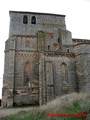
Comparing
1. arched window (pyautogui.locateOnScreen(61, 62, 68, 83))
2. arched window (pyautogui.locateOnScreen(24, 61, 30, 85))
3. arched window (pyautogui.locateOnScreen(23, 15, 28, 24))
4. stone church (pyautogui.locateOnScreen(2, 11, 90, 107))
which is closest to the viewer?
stone church (pyautogui.locateOnScreen(2, 11, 90, 107))

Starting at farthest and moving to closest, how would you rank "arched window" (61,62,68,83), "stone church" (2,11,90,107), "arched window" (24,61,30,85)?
"arched window" (24,61,30,85)
"arched window" (61,62,68,83)
"stone church" (2,11,90,107)

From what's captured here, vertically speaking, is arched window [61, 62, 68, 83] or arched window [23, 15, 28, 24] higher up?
arched window [23, 15, 28, 24]

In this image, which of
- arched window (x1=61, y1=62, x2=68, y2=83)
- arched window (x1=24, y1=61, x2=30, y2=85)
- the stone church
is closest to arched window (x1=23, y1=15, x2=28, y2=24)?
the stone church

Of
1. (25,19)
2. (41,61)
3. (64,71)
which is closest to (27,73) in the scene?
(41,61)

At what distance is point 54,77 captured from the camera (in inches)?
1059

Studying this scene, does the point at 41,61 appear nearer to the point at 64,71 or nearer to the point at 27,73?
the point at 64,71

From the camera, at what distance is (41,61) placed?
90.1ft

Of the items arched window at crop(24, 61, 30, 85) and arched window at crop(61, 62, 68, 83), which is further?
arched window at crop(24, 61, 30, 85)

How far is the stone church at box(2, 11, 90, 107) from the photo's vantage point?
2672cm

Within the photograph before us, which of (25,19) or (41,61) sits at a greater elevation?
(25,19)

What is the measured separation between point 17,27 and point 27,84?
11.2 meters

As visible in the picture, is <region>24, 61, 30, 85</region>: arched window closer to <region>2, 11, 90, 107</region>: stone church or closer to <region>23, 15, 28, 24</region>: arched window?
<region>2, 11, 90, 107</region>: stone church

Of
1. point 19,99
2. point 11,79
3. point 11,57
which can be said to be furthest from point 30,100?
point 11,57

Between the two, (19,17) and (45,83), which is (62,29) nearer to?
(19,17)
